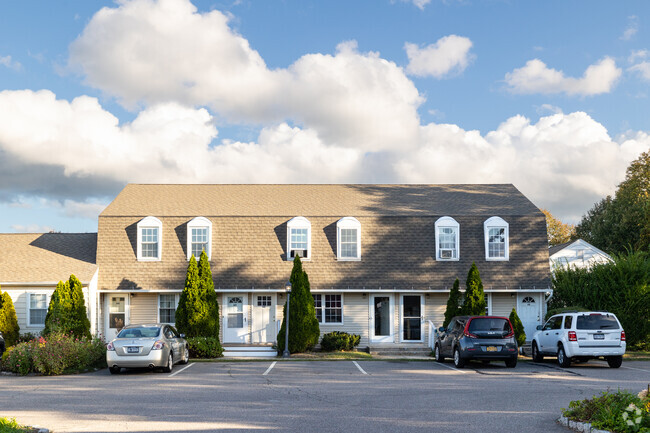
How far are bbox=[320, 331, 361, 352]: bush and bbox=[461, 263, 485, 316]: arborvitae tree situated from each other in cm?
475

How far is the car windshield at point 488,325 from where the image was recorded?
66.9 ft

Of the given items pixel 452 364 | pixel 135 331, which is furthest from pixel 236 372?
pixel 452 364

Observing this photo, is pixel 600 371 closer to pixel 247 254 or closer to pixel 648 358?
pixel 648 358

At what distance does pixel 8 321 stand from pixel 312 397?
1705cm

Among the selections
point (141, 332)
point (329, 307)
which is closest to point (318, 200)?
point (329, 307)

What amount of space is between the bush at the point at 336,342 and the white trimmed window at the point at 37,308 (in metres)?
11.5

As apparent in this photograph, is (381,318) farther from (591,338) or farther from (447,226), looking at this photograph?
(591,338)

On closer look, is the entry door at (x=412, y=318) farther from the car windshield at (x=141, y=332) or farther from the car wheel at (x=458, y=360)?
the car windshield at (x=141, y=332)

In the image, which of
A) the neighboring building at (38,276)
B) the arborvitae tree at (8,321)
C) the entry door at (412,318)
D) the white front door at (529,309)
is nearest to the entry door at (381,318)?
the entry door at (412,318)

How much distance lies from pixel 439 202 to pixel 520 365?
11.6 meters

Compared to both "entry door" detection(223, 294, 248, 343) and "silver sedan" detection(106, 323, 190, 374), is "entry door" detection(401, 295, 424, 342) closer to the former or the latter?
"entry door" detection(223, 294, 248, 343)

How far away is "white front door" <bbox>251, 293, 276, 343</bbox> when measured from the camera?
94.2 feet

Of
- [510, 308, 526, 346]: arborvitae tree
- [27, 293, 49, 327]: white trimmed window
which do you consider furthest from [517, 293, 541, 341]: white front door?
[27, 293, 49, 327]: white trimmed window

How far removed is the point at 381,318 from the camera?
2881 cm
